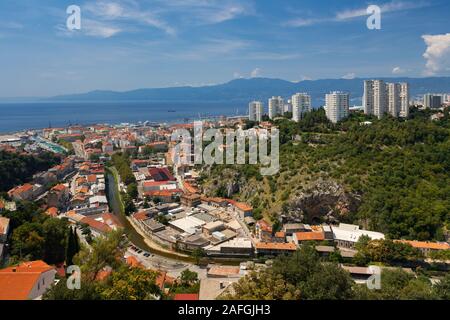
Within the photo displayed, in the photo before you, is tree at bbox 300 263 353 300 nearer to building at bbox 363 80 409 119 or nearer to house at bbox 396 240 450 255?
house at bbox 396 240 450 255

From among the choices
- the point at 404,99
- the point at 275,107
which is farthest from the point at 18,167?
the point at 404,99

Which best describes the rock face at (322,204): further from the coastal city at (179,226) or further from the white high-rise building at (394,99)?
the white high-rise building at (394,99)

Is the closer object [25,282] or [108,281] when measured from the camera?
[108,281]

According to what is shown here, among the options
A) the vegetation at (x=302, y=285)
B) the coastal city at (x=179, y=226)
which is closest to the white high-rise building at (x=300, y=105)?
the coastal city at (x=179, y=226)

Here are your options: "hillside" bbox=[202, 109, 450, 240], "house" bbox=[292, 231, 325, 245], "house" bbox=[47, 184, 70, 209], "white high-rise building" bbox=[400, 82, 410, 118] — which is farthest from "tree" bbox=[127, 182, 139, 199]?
"white high-rise building" bbox=[400, 82, 410, 118]

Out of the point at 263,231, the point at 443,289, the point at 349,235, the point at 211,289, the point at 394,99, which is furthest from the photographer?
the point at 394,99

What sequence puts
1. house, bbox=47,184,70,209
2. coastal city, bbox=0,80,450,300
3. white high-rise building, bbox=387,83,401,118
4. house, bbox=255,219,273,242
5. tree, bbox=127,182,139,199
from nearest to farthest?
1. coastal city, bbox=0,80,450,300
2. house, bbox=255,219,273,242
3. house, bbox=47,184,70,209
4. tree, bbox=127,182,139,199
5. white high-rise building, bbox=387,83,401,118

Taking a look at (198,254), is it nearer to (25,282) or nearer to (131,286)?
(25,282)

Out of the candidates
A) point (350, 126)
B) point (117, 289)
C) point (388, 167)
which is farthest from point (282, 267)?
point (350, 126)
